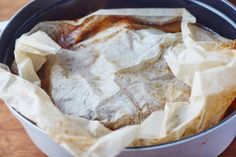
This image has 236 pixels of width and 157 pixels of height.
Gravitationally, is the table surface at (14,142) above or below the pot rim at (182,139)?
below

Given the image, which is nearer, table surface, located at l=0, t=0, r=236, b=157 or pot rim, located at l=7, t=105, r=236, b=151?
pot rim, located at l=7, t=105, r=236, b=151

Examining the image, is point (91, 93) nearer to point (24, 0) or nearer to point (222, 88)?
point (222, 88)

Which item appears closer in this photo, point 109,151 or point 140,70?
point 109,151

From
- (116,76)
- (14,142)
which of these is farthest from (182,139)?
(14,142)

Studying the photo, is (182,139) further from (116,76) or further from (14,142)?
(14,142)

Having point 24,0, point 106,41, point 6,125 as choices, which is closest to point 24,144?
point 6,125

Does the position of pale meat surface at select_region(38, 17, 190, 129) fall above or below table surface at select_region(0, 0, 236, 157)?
above

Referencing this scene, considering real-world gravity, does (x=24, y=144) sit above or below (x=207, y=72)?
below

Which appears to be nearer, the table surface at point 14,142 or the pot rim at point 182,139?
the pot rim at point 182,139

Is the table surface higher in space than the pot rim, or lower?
lower

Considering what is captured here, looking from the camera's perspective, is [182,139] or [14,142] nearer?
[182,139]

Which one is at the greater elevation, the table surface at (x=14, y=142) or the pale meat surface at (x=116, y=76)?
the pale meat surface at (x=116, y=76)
